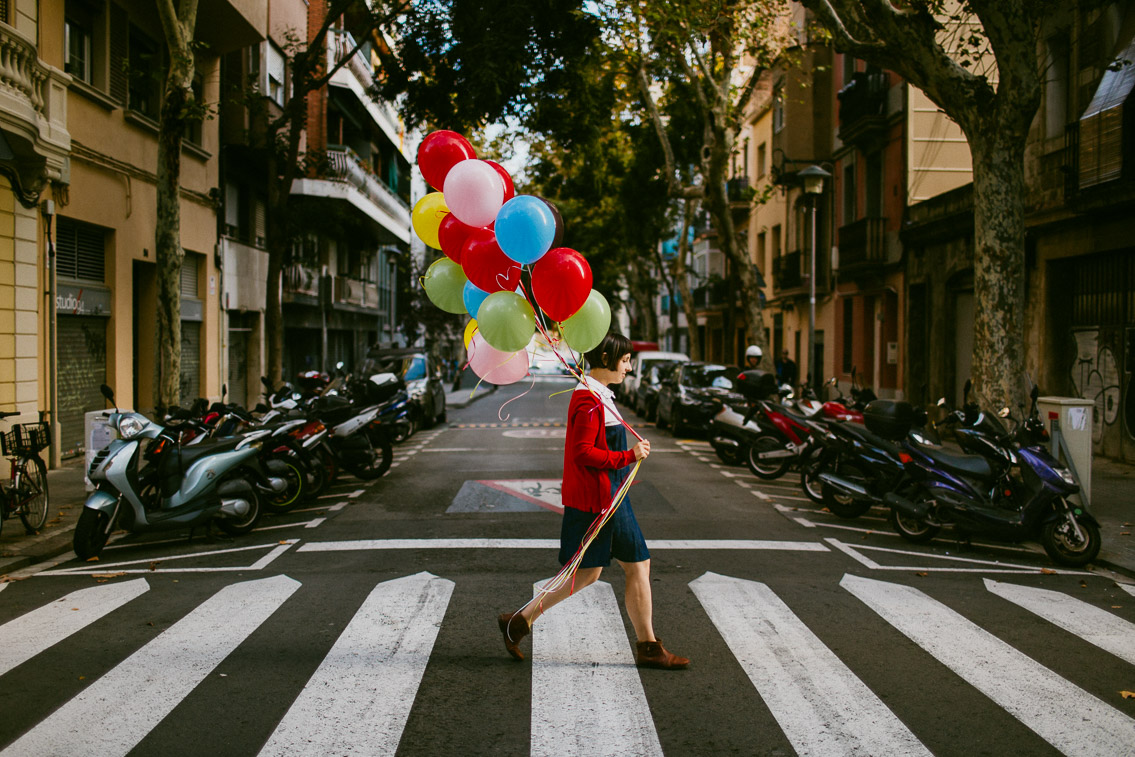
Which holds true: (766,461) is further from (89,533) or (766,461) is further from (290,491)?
(89,533)

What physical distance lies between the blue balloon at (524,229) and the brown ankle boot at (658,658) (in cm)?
213

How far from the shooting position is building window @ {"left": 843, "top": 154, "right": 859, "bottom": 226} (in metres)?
26.3

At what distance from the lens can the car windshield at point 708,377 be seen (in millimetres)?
19500

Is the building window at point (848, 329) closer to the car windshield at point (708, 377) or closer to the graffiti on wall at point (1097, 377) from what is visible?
the car windshield at point (708, 377)

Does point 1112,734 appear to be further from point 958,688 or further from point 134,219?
point 134,219

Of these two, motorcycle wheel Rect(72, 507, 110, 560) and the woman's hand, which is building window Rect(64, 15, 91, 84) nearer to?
motorcycle wheel Rect(72, 507, 110, 560)

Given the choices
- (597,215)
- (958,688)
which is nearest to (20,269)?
(958,688)

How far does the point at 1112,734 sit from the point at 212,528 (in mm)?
7382

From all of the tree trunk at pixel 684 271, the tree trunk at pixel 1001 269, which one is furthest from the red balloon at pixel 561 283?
the tree trunk at pixel 684 271

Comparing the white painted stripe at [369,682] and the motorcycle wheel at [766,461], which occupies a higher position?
the motorcycle wheel at [766,461]

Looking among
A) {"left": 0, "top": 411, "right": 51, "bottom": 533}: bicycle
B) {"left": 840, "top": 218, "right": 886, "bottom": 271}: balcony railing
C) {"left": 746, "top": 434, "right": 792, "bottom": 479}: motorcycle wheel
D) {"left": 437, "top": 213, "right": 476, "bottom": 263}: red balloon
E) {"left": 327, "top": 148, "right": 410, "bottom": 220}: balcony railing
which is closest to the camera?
{"left": 437, "top": 213, "right": 476, "bottom": 263}: red balloon

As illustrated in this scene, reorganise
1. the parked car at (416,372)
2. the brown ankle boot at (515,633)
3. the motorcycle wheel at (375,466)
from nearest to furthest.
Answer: the brown ankle boot at (515,633) → the motorcycle wheel at (375,466) → the parked car at (416,372)

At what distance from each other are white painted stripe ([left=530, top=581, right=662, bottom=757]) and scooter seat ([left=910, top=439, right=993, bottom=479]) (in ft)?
12.8

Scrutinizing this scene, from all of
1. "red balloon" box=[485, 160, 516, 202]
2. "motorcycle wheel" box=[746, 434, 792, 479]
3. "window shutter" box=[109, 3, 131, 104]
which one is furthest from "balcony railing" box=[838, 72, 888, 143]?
"red balloon" box=[485, 160, 516, 202]
